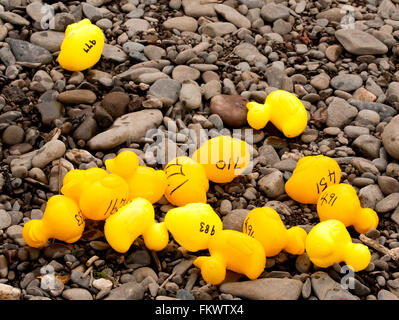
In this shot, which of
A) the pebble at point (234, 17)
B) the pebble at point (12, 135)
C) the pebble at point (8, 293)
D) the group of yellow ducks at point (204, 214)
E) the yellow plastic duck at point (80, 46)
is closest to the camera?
the pebble at point (8, 293)

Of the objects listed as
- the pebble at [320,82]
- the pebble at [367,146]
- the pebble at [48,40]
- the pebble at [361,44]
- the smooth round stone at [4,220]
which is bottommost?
the smooth round stone at [4,220]

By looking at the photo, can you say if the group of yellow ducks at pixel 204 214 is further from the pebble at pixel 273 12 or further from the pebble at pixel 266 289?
the pebble at pixel 273 12

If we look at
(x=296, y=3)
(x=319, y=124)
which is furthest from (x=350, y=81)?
(x=296, y=3)

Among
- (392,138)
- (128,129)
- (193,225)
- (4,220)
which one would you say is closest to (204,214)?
(193,225)

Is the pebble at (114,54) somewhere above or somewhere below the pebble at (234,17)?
below

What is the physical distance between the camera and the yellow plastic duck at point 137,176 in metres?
2.82

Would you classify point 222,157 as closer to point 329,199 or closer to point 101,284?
point 329,199

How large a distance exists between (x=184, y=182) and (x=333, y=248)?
775 millimetres

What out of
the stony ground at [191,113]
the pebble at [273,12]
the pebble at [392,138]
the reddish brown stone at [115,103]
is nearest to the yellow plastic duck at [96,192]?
the stony ground at [191,113]

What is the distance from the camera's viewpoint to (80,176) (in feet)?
9.28

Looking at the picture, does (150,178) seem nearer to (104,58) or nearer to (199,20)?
(104,58)

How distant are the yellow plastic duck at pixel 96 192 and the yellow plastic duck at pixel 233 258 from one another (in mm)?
472

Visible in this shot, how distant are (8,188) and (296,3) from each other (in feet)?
8.20

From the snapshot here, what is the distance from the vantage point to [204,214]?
108 inches
